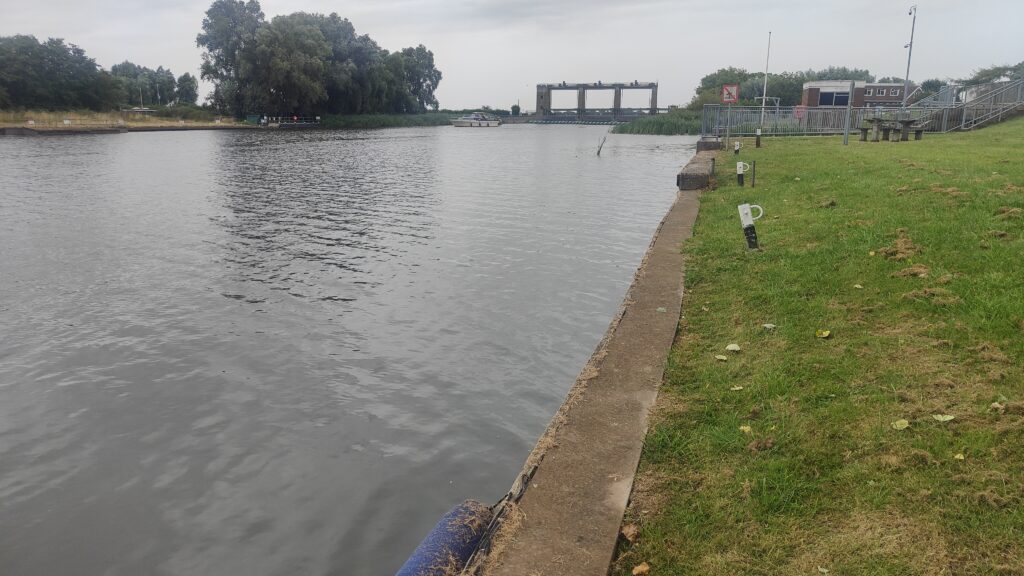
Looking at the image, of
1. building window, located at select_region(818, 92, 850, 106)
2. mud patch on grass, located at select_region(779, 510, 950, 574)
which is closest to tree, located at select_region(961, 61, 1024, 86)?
building window, located at select_region(818, 92, 850, 106)

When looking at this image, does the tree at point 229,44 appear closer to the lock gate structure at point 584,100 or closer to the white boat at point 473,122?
the white boat at point 473,122

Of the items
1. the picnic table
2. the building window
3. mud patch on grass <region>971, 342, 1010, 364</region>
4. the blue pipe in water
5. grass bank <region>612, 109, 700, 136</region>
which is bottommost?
the blue pipe in water

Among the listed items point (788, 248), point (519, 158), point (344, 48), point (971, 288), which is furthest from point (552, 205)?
point (344, 48)

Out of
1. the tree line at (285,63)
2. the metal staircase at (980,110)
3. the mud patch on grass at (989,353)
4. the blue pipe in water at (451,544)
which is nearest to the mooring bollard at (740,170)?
the mud patch on grass at (989,353)

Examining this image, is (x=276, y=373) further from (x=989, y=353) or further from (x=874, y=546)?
(x=989, y=353)

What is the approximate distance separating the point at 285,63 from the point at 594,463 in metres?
86.5

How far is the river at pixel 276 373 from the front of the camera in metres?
4.73

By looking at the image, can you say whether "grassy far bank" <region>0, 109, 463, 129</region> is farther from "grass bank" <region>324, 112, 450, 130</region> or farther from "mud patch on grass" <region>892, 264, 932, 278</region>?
"mud patch on grass" <region>892, 264, 932, 278</region>

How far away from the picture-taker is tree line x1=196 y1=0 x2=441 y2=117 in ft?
273

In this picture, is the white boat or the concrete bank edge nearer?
the concrete bank edge

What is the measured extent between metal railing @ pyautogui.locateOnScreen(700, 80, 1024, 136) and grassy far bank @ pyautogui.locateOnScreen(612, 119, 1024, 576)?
2591 cm

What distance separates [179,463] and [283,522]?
4.49ft

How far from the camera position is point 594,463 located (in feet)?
13.6

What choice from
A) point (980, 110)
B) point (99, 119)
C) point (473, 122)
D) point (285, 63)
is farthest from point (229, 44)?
point (980, 110)
